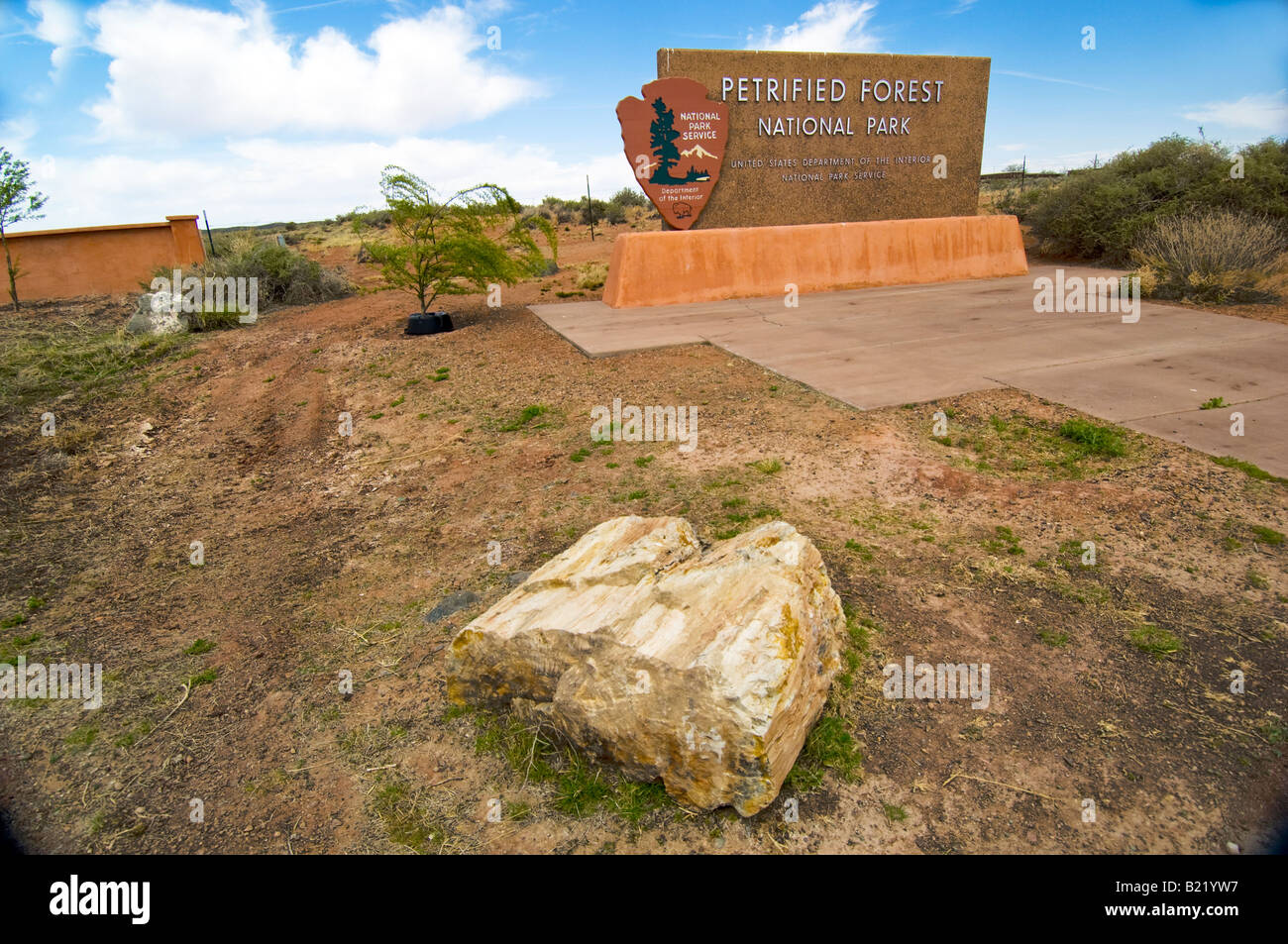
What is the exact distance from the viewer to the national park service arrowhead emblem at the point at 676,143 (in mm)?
10664

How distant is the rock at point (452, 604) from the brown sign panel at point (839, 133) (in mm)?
8862

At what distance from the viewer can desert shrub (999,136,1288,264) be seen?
13.9 m

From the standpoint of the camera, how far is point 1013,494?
4.99 metres

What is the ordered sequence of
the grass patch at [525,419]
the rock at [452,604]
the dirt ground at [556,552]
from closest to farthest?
the dirt ground at [556,552], the rock at [452,604], the grass patch at [525,419]

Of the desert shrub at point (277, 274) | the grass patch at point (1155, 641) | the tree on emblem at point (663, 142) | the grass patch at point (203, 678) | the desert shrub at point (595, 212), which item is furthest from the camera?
the desert shrub at point (595, 212)

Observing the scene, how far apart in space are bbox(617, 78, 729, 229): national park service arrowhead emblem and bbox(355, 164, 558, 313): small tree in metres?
1.72

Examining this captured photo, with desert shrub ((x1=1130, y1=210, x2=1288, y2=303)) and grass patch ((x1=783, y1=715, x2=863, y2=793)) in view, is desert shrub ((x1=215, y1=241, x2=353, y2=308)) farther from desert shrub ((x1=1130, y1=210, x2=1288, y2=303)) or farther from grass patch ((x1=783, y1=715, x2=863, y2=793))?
grass patch ((x1=783, y1=715, x2=863, y2=793))

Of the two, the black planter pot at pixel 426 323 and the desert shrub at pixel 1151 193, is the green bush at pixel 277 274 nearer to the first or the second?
the black planter pot at pixel 426 323

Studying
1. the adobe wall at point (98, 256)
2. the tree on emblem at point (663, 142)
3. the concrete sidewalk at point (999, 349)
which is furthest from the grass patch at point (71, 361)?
the tree on emblem at point (663, 142)

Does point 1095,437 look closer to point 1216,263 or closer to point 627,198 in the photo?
point 1216,263

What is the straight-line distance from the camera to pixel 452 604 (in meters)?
4.22
